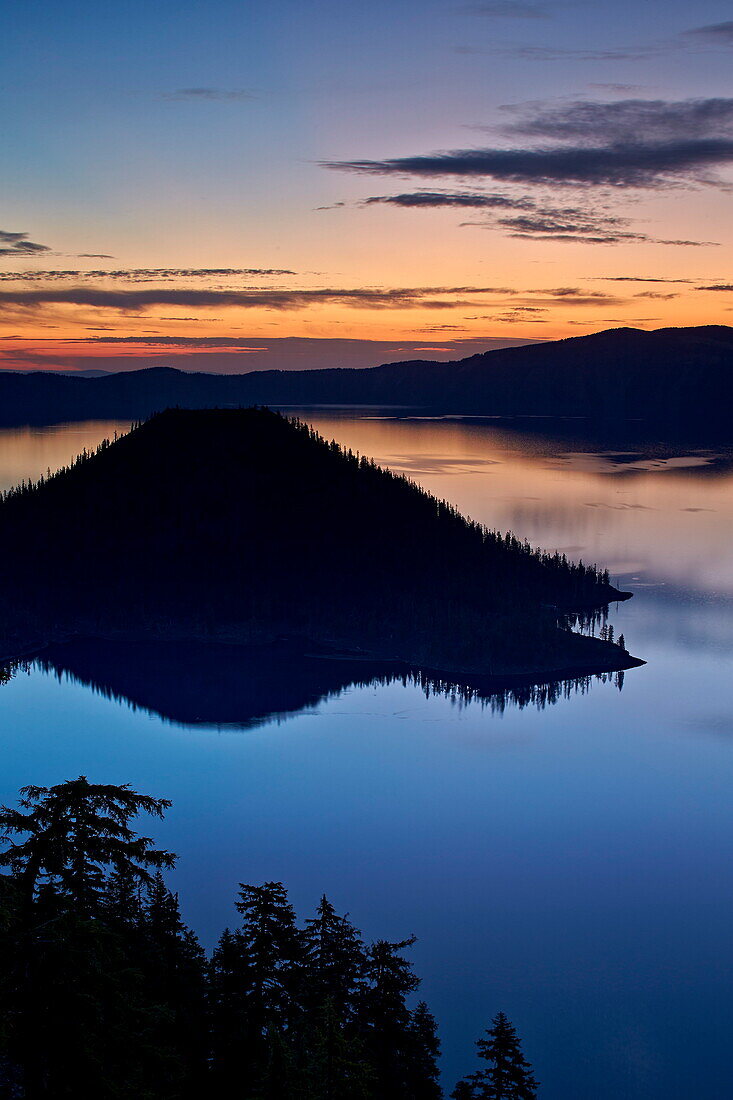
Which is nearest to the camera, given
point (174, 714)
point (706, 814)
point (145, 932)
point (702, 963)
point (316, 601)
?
point (145, 932)

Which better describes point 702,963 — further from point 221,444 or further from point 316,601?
point 221,444

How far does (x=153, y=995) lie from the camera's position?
2803 centimetres

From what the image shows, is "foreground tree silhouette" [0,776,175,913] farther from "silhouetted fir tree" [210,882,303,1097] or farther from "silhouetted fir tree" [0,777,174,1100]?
"silhouetted fir tree" [210,882,303,1097]

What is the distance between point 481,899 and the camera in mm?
63688

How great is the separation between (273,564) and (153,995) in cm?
13337

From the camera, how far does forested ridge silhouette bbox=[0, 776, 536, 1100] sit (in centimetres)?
1488

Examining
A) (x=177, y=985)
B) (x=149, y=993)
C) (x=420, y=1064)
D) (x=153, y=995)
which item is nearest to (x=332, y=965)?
(x=420, y=1064)

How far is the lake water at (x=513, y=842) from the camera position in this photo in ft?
164

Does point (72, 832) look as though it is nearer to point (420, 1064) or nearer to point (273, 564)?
point (420, 1064)

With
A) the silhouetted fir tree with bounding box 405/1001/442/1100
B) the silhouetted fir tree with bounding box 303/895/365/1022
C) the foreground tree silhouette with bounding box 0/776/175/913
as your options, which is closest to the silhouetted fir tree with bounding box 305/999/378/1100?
the foreground tree silhouette with bounding box 0/776/175/913

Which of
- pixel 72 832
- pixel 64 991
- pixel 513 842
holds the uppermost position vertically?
pixel 72 832

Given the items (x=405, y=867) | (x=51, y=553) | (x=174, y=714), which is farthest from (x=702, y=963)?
(x=51, y=553)

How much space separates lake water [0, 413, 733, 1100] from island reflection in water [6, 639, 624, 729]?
79 centimetres

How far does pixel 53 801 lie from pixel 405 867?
5517 cm
